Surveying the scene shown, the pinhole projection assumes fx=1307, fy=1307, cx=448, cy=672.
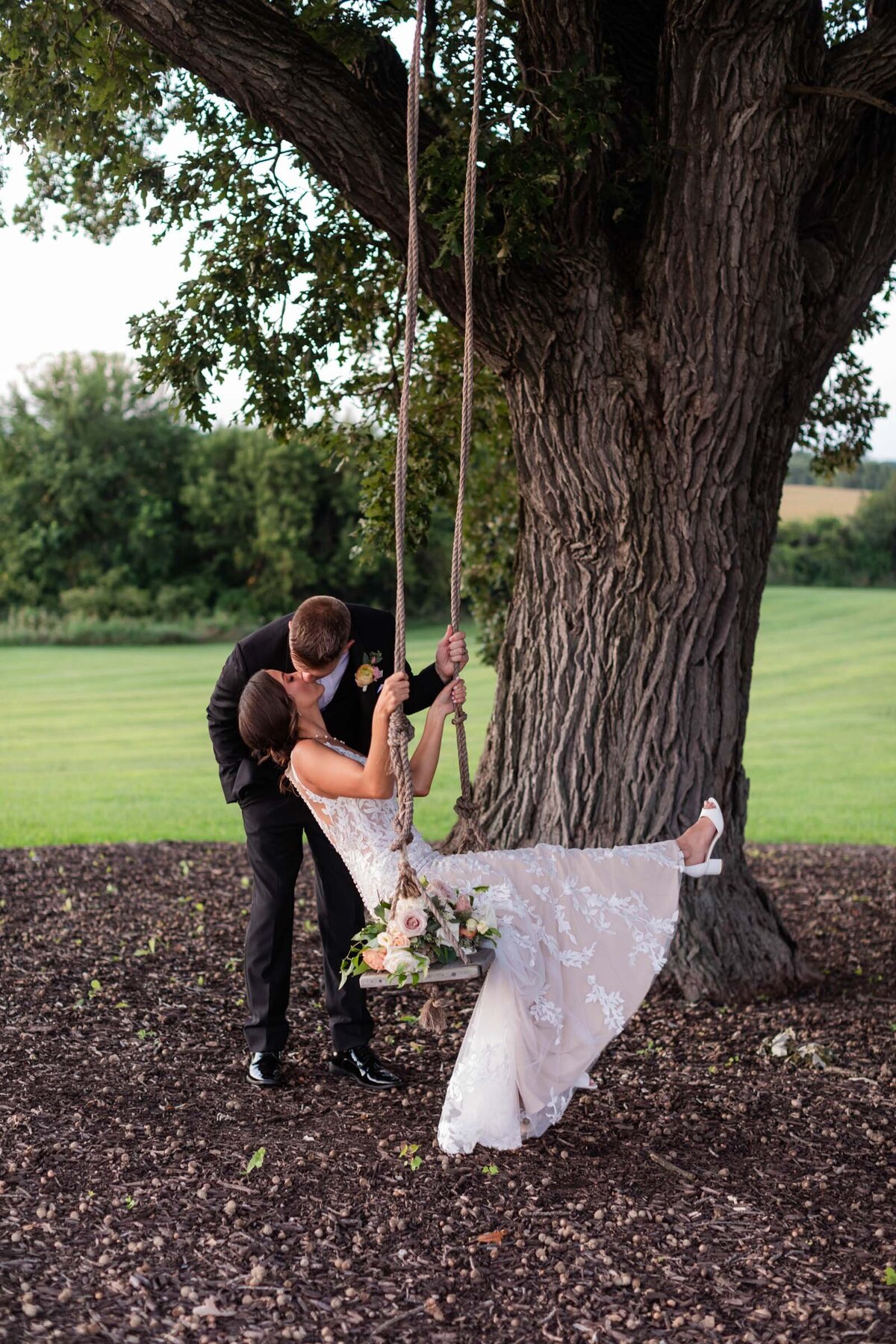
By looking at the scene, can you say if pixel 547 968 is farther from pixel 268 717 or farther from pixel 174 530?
pixel 174 530

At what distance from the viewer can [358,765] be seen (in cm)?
408

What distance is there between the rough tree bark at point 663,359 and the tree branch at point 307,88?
11 millimetres

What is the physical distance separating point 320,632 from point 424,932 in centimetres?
103

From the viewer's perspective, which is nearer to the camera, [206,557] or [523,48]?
[523,48]

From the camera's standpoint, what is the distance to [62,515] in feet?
111

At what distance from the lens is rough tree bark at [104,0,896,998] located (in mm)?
5090

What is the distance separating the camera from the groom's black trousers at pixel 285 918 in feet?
15.1

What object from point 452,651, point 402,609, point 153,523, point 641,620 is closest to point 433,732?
point 452,651

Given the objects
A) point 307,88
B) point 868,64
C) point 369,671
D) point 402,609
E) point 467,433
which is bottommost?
point 369,671

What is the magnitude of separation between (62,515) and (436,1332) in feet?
107

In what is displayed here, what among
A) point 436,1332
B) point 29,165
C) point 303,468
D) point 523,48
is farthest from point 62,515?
point 436,1332

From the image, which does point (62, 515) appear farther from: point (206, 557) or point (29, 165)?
point (29, 165)

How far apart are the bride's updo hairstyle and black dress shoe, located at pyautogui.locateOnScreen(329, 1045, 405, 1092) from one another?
46.0 inches

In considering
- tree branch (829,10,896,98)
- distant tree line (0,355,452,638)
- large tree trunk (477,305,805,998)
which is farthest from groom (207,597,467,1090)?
distant tree line (0,355,452,638)
